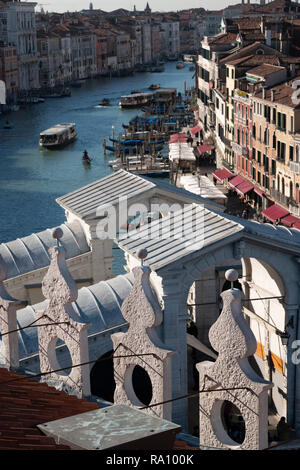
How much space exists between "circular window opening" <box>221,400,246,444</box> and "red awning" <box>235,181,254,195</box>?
19821mm

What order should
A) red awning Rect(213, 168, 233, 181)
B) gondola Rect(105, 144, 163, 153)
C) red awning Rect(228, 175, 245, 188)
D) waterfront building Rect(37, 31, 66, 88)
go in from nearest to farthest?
red awning Rect(228, 175, 245, 188) → red awning Rect(213, 168, 233, 181) → gondola Rect(105, 144, 163, 153) → waterfront building Rect(37, 31, 66, 88)

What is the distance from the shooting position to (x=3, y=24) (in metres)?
84.4

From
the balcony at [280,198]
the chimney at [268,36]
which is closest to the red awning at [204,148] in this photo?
the chimney at [268,36]

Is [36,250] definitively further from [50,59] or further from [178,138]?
[50,59]

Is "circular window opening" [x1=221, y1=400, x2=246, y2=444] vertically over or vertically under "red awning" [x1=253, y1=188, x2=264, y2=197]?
over

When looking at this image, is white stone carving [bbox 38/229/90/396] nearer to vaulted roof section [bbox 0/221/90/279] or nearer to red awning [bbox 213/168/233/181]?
vaulted roof section [bbox 0/221/90/279]

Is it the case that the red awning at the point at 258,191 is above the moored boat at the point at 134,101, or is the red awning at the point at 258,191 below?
above

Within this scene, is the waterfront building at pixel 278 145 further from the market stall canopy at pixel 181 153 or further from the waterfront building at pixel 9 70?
the waterfront building at pixel 9 70

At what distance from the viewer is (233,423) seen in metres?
8.80

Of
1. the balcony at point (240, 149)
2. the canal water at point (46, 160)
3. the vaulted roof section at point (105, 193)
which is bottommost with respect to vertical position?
the canal water at point (46, 160)

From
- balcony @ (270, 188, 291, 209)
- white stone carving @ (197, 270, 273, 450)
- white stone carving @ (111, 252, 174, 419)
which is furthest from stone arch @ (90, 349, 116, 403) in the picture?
balcony @ (270, 188, 291, 209)

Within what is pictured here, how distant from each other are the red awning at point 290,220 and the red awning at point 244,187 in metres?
4.52

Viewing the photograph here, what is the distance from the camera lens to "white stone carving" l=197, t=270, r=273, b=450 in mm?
4590

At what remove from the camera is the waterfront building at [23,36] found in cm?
8162
